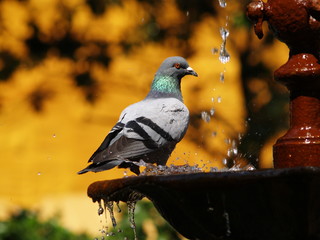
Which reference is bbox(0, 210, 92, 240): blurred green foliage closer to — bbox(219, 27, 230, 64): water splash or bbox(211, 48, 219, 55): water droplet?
bbox(219, 27, 230, 64): water splash

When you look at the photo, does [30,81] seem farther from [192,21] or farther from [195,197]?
[195,197]

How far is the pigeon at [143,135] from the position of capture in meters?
4.01

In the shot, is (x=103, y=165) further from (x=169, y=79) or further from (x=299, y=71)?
(x=299, y=71)

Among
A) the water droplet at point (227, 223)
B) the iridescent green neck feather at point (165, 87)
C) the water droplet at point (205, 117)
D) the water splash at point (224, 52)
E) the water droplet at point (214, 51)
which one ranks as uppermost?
the water droplet at point (214, 51)

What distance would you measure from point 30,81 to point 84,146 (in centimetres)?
86

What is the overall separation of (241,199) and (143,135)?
2069 millimetres

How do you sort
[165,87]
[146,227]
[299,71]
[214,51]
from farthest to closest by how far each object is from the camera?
[214,51] < [146,227] < [165,87] < [299,71]

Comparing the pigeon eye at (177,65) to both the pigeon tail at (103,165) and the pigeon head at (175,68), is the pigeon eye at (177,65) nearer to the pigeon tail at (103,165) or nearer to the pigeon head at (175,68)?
the pigeon head at (175,68)

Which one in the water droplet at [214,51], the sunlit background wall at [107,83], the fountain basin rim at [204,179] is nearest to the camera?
the fountain basin rim at [204,179]

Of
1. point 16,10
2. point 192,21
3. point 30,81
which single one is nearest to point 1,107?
point 30,81

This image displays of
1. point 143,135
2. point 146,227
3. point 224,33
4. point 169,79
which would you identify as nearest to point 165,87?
point 169,79

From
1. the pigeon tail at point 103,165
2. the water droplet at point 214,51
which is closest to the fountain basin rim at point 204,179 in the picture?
the pigeon tail at point 103,165

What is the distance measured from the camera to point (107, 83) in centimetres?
639

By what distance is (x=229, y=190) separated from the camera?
6.70 ft
